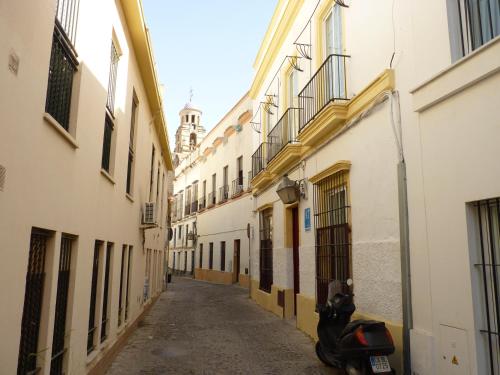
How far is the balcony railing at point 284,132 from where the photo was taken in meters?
9.97

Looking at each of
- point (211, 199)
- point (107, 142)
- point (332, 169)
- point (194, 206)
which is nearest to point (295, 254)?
point (332, 169)

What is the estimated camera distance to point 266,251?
12.7 metres

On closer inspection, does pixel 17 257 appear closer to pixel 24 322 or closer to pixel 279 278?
pixel 24 322

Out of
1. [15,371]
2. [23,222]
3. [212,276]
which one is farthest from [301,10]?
[212,276]

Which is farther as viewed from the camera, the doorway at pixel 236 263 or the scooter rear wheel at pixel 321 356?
the doorway at pixel 236 263

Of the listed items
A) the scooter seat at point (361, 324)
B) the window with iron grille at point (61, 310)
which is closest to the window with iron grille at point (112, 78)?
the window with iron grille at point (61, 310)

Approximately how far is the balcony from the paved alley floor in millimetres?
3735

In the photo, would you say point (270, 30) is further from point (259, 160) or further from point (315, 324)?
point (315, 324)

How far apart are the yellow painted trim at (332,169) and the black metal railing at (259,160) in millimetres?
4991

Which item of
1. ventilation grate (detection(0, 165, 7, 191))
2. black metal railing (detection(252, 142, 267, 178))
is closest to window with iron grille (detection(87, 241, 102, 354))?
ventilation grate (detection(0, 165, 7, 191))

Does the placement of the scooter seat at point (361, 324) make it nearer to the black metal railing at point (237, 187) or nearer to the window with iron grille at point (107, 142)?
the window with iron grille at point (107, 142)

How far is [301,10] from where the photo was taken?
9898 mm

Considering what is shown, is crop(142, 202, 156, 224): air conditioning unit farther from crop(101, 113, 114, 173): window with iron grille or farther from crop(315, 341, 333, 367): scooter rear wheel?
crop(315, 341, 333, 367): scooter rear wheel

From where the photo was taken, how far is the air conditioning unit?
33.7ft
